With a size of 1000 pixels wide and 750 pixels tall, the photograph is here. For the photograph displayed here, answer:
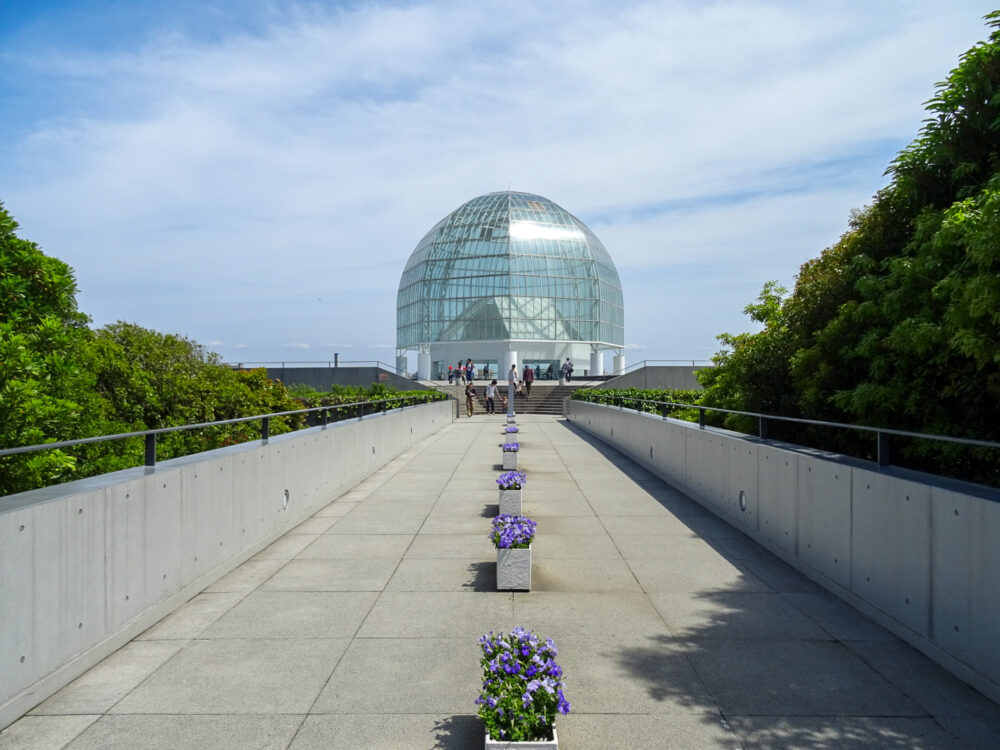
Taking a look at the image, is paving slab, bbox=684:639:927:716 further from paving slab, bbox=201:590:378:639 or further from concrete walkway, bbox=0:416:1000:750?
paving slab, bbox=201:590:378:639

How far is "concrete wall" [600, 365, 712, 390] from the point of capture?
49594 mm

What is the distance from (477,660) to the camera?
5.03m

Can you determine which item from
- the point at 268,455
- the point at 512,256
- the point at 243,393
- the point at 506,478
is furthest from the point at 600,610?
the point at 512,256

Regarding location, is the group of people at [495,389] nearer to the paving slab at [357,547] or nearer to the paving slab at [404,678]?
the paving slab at [357,547]

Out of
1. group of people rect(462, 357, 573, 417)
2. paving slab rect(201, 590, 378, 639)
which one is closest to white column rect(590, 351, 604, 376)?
group of people rect(462, 357, 573, 417)

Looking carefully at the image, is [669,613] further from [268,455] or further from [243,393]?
[243,393]

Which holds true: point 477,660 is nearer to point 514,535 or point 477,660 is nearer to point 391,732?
point 391,732

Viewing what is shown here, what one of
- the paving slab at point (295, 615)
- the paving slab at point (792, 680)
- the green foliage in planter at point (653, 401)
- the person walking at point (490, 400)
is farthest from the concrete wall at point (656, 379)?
→ the paving slab at point (792, 680)

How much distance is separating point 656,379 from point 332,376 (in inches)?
908

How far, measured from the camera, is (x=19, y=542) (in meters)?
4.22

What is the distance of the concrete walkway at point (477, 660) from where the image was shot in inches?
158

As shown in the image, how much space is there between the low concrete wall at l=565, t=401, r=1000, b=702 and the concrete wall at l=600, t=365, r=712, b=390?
131 feet

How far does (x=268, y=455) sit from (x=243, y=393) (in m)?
7.58

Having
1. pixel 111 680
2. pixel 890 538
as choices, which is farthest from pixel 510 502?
pixel 111 680
